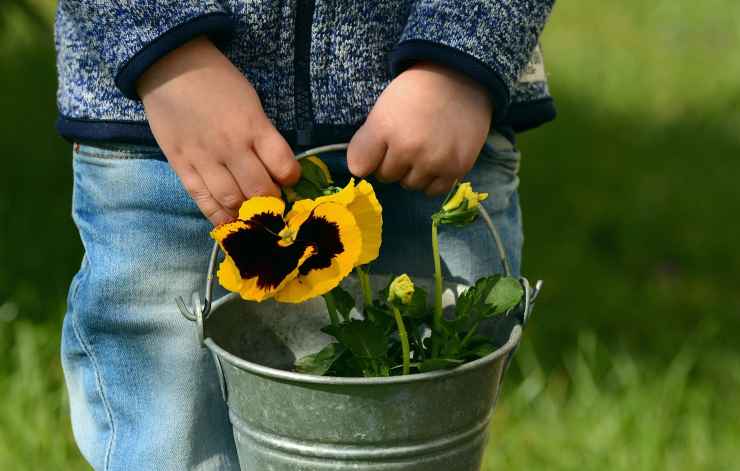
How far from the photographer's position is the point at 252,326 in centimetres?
143

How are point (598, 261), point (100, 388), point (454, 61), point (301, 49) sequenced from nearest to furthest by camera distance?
point (454, 61), point (301, 49), point (100, 388), point (598, 261)

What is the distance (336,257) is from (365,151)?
0.55ft

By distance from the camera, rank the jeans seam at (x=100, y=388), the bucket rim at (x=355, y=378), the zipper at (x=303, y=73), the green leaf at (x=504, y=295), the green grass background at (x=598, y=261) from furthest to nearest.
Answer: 1. the green grass background at (x=598, y=261)
2. the jeans seam at (x=100, y=388)
3. the zipper at (x=303, y=73)
4. the green leaf at (x=504, y=295)
5. the bucket rim at (x=355, y=378)

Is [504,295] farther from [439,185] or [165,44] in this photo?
[165,44]

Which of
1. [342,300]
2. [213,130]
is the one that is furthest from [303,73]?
[342,300]

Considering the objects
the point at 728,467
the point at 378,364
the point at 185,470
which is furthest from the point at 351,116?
the point at 728,467

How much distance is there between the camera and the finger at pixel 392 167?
1.30m

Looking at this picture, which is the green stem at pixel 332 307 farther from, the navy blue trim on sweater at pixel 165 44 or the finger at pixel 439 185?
the navy blue trim on sweater at pixel 165 44

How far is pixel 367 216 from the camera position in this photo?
1.20m

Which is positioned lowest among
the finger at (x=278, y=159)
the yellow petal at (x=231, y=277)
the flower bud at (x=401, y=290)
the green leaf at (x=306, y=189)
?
the flower bud at (x=401, y=290)

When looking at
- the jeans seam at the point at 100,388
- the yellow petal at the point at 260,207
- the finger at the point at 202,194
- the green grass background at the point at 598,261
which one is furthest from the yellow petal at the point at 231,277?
the green grass background at the point at 598,261

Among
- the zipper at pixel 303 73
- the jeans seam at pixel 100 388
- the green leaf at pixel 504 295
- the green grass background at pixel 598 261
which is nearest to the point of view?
the green leaf at pixel 504 295

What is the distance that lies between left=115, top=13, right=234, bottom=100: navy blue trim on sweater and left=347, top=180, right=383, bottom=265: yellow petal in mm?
281

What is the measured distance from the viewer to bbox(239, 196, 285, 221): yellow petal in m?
1.20
